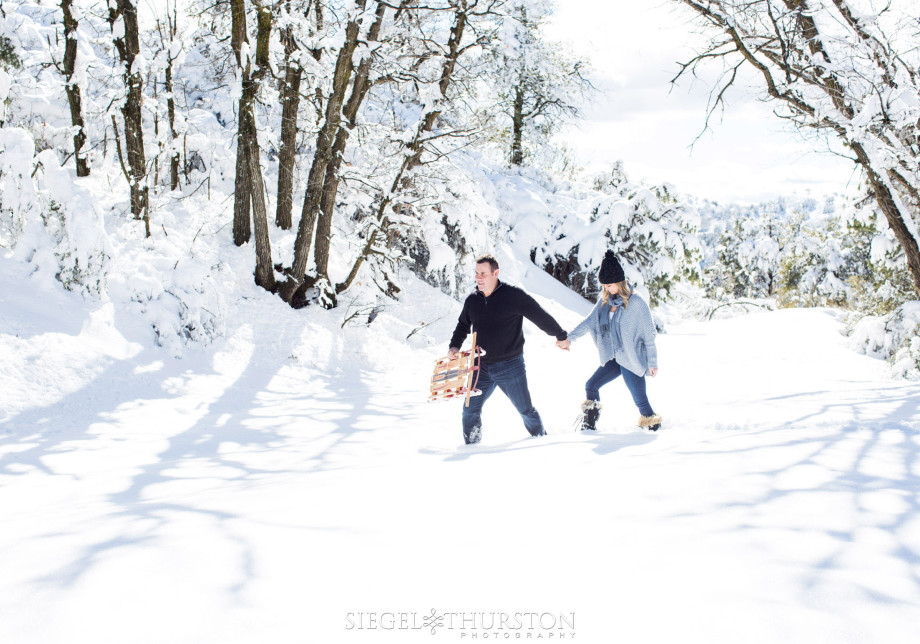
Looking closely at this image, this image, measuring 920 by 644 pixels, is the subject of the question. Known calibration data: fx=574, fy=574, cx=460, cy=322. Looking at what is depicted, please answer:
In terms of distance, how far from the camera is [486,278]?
475 cm

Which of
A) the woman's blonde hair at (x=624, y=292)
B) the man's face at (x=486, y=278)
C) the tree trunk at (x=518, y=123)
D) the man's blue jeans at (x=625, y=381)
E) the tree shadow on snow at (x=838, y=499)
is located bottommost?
the tree shadow on snow at (x=838, y=499)

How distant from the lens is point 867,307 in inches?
567

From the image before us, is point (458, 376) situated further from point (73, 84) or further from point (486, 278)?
point (73, 84)

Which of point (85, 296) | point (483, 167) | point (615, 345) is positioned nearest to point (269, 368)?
point (85, 296)

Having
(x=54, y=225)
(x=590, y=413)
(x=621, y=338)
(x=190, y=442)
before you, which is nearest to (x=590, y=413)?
(x=590, y=413)

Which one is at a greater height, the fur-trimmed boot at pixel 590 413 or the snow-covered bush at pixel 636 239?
the snow-covered bush at pixel 636 239

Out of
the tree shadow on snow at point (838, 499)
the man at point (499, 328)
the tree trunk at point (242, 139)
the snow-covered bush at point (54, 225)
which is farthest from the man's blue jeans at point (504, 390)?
the tree trunk at point (242, 139)

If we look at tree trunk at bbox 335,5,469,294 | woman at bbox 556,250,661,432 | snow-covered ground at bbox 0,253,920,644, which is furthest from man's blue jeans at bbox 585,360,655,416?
tree trunk at bbox 335,5,469,294

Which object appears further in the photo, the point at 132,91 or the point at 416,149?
the point at 416,149

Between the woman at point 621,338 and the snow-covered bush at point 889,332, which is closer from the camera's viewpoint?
the woman at point 621,338

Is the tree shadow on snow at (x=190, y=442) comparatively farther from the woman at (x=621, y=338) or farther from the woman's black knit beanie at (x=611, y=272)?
the woman's black knit beanie at (x=611, y=272)

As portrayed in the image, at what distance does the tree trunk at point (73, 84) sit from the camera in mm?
8492

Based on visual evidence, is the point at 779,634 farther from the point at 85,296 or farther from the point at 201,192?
Answer: the point at 201,192

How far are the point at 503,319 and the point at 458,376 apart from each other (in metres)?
0.70
